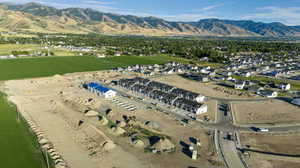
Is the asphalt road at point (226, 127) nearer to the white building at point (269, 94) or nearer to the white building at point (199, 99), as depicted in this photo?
the white building at point (269, 94)

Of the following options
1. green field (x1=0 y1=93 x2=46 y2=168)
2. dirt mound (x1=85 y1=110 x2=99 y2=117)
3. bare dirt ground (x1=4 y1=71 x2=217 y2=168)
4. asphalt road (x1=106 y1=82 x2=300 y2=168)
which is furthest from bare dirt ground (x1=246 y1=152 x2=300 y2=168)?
dirt mound (x1=85 y1=110 x2=99 y2=117)

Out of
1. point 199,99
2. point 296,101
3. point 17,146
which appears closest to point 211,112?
point 199,99

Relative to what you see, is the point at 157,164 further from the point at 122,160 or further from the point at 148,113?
the point at 148,113

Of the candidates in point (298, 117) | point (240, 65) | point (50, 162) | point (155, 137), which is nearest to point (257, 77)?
point (240, 65)

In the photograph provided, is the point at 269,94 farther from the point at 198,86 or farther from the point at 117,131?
the point at 117,131

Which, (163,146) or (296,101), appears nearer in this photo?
(163,146)

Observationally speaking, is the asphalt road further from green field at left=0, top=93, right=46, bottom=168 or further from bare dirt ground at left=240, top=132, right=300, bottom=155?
green field at left=0, top=93, right=46, bottom=168

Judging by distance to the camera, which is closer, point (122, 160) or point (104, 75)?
point (122, 160)
